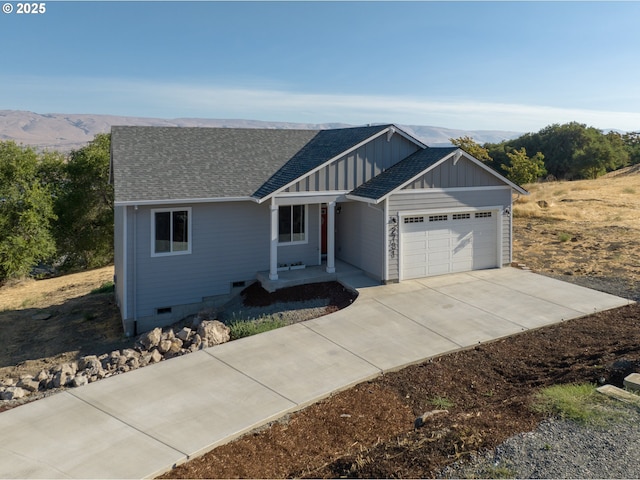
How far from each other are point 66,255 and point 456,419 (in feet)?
77.4

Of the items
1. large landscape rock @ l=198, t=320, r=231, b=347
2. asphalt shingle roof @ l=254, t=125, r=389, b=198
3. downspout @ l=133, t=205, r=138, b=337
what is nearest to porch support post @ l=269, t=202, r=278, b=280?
asphalt shingle roof @ l=254, t=125, r=389, b=198

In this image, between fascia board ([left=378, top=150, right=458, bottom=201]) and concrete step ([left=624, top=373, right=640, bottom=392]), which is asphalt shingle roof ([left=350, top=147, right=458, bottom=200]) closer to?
fascia board ([left=378, top=150, right=458, bottom=201])

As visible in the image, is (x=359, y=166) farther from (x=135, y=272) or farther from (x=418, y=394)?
(x=418, y=394)

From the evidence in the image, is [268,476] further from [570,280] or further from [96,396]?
[570,280]

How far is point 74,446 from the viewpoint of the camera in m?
7.09

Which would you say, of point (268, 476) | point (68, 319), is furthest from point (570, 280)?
point (68, 319)

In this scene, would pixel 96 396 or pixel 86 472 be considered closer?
pixel 86 472

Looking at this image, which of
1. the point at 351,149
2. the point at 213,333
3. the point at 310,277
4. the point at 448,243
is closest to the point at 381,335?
the point at 213,333

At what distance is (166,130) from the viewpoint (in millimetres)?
17734

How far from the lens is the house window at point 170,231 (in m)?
14.3

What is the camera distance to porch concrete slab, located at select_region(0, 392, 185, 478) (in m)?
6.54

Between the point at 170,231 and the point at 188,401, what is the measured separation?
703 cm

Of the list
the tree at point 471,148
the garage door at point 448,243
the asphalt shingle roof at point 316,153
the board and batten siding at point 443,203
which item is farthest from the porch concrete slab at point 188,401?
the tree at point 471,148

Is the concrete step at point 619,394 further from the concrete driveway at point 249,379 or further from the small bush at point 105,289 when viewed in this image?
the small bush at point 105,289
